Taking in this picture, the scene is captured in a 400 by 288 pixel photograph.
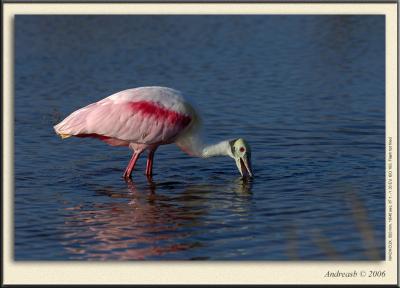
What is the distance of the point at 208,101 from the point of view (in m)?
17.9

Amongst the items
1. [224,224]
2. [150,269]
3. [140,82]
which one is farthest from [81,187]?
[140,82]

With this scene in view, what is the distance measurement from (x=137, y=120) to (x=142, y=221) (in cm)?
197

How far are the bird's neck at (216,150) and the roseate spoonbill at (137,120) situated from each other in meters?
0.36

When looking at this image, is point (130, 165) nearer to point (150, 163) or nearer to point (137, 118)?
point (150, 163)

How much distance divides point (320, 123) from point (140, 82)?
419cm

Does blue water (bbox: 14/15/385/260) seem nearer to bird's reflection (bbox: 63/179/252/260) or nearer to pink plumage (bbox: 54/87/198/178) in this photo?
bird's reflection (bbox: 63/179/252/260)

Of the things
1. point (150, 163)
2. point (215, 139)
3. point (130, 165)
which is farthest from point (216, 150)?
Answer: point (215, 139)

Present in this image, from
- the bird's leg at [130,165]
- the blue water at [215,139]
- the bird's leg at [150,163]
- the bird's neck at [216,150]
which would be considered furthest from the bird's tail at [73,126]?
the bird's neck at [216,150]

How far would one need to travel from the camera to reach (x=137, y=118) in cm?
1328

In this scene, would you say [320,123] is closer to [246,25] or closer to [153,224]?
[153,224]

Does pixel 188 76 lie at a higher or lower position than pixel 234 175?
higher

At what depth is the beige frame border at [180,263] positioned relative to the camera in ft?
29.1

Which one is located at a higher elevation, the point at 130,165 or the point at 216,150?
the point at 216,150

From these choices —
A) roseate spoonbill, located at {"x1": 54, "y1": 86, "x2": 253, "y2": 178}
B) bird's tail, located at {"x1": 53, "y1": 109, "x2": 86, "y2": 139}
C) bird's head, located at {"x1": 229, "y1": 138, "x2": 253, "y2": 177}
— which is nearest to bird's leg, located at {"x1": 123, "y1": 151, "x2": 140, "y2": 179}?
roseate spoonbill, located at {"x1": 54, "y1": 86, "x2": 253, "y2": 178}
